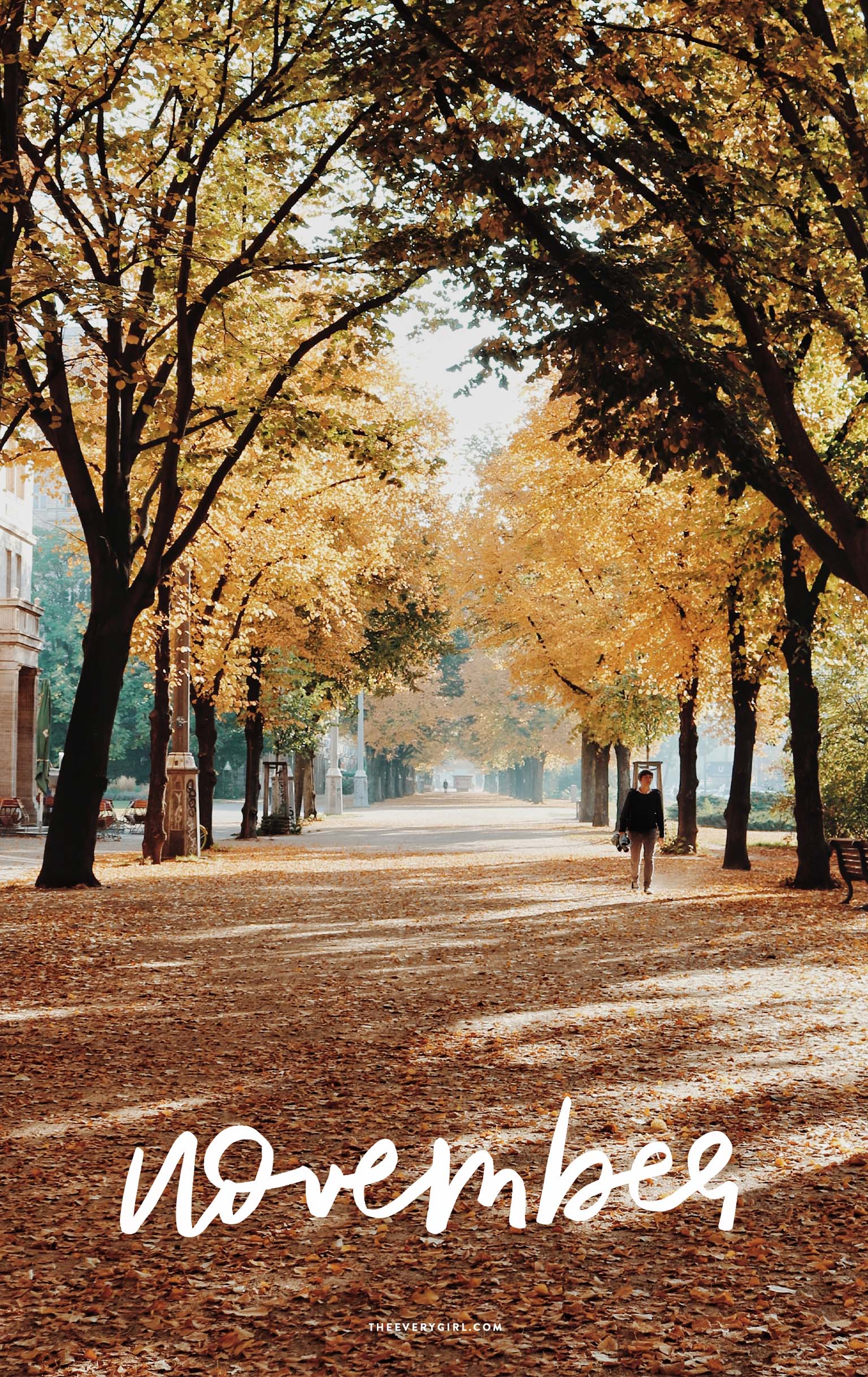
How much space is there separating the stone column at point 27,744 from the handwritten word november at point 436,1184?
108 feet

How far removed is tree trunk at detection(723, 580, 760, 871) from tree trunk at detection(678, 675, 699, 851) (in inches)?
163

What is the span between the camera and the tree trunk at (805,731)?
787 inches

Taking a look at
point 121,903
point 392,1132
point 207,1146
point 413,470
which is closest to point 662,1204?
point 392,1132

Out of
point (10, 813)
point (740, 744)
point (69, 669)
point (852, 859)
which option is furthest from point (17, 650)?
point (69, 669)

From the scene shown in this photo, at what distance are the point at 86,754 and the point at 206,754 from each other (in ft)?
37.3

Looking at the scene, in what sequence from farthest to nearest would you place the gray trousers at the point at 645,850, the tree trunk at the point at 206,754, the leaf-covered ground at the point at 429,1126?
the tree trunk at the point at 206,754 < the gray trousers at the point at 645,850 < the leaf-covered ground at the point at 429,1126

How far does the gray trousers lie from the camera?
1877 centimetres

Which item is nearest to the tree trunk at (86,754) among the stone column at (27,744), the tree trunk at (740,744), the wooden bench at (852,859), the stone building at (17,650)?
the wooden bench at (852,859)

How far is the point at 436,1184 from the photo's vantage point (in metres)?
5.49

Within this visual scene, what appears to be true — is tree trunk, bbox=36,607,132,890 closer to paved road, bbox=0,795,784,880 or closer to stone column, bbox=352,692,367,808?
paved road, bbox=0,795,784,880

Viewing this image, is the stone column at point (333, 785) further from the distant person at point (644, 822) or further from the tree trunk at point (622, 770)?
the distant person at point (644, 822)

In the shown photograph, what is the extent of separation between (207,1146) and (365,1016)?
326cm

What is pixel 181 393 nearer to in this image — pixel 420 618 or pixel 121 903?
pixel 121 903

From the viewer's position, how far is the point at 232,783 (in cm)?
8300
